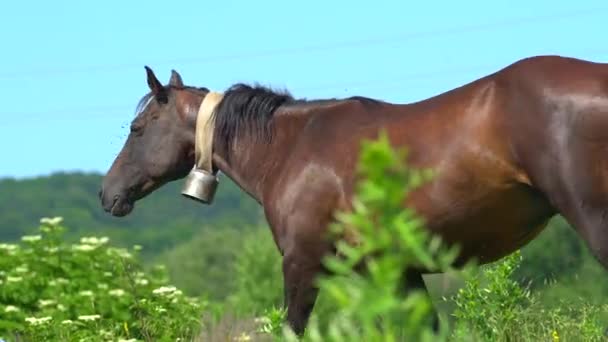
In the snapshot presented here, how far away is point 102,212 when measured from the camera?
161375 millimetres

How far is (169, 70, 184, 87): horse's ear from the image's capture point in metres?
10.0

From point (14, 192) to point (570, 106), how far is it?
179 metres

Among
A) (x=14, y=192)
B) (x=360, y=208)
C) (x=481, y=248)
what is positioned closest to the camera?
(x=360, y=208)

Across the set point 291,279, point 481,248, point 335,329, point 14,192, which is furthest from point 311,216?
point 14,192

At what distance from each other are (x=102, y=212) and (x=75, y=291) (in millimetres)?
146261

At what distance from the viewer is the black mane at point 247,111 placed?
9195 millimetres

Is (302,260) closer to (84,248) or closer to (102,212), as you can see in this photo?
(84,248)

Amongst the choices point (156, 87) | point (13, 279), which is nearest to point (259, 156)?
point (156, 87)

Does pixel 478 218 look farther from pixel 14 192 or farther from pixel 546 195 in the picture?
pixel 14 192

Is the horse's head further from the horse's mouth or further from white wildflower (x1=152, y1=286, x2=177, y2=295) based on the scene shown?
white wildflower (x1=152, y1=286, x2=177, y2=295)

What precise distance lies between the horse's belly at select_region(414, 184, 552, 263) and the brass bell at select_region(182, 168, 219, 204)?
2037 mm

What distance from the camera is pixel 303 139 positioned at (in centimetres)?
882

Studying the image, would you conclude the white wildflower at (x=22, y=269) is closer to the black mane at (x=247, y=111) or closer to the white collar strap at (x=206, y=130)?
the white collar strap at (x=206, y=130)

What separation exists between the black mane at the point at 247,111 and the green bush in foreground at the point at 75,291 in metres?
1.94
